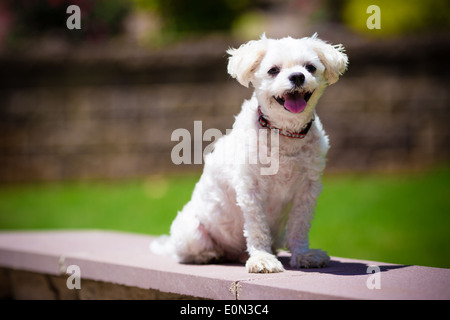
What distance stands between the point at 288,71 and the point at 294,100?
0.17 meters

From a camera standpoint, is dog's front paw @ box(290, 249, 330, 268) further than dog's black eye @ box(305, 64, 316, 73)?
Yes

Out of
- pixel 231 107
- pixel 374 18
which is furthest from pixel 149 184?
pixel 374 18

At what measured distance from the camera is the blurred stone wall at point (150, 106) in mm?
10141

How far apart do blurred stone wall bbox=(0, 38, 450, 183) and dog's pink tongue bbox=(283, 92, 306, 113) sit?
6.26 meters

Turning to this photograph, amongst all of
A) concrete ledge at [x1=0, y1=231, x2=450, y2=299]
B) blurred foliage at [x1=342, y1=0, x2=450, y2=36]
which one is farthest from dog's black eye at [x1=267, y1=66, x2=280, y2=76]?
blurred foliage at [x1=342, y1=0, x2=450, y2=36]

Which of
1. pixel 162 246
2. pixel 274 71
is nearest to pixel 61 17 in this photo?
pixel 162 246

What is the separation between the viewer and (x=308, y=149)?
4016 mm

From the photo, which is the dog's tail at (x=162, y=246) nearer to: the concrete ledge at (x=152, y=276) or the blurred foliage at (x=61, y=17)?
the concrete ledge at (x=152, y=276)

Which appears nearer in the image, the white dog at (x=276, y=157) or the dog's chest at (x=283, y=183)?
the white dog at (x=276, y=157)

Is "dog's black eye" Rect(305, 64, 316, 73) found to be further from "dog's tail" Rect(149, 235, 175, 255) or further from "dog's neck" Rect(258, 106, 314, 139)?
"dog's tail" Rect(149, 235, 175, 255)

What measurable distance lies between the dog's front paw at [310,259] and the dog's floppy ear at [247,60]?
112 centimetres

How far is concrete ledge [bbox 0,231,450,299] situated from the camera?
334 centimetres

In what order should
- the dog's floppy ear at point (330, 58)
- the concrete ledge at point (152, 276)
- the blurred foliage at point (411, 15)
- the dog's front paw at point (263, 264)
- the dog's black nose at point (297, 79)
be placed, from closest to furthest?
the concrete ledge at point (152, 276)
the dog's black nose at point (297, 79)
the dog's front paw at point (263, 264)
the dog's floppy ear at point (330, 58)
the blurred foliage at point (411, 15)

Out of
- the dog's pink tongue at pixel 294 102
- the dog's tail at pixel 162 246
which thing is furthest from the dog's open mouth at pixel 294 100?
the dog's tail at pixel 162 246
